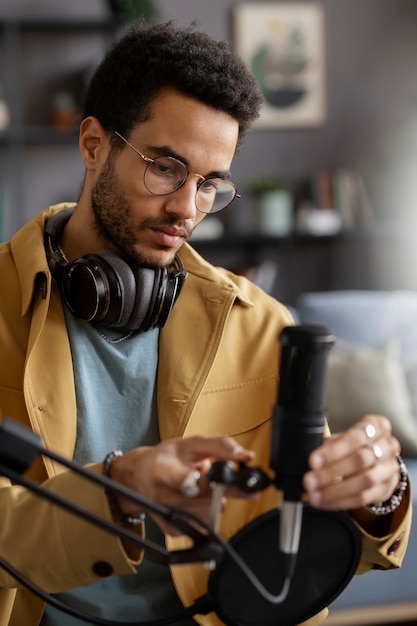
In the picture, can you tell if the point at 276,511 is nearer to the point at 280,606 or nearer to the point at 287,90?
the point at 280,606

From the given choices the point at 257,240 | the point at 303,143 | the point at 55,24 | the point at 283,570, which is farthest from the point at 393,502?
the point at 303,143

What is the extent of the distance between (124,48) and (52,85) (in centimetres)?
308

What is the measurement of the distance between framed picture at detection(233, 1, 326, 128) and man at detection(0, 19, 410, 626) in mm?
3253

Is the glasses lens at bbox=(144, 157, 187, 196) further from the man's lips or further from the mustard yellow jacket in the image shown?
the mustard yellow jacket

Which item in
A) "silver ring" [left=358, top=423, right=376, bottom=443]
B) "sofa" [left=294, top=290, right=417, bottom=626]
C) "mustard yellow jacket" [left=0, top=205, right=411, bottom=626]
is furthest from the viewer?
"sofa" [left=294, top=290, right=417, bottom=626]

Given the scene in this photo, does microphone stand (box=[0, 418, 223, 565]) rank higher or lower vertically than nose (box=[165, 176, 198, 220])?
lower

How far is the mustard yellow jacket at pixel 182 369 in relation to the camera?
4.15 feet

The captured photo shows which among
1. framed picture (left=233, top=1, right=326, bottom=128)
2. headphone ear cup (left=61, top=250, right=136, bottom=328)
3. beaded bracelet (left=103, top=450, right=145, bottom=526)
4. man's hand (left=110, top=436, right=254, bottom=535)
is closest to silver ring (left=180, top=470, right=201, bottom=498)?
man's hand (left=110, top=436, right=254, bottom=535)

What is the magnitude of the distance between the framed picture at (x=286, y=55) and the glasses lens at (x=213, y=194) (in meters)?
3.18

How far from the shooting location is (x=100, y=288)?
1266 mm

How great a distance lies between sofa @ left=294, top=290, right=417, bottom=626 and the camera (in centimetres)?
266

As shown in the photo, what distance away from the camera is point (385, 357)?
3076 mm

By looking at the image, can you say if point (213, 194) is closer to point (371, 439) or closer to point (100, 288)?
point (100, 288)

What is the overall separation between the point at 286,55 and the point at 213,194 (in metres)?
3.46
